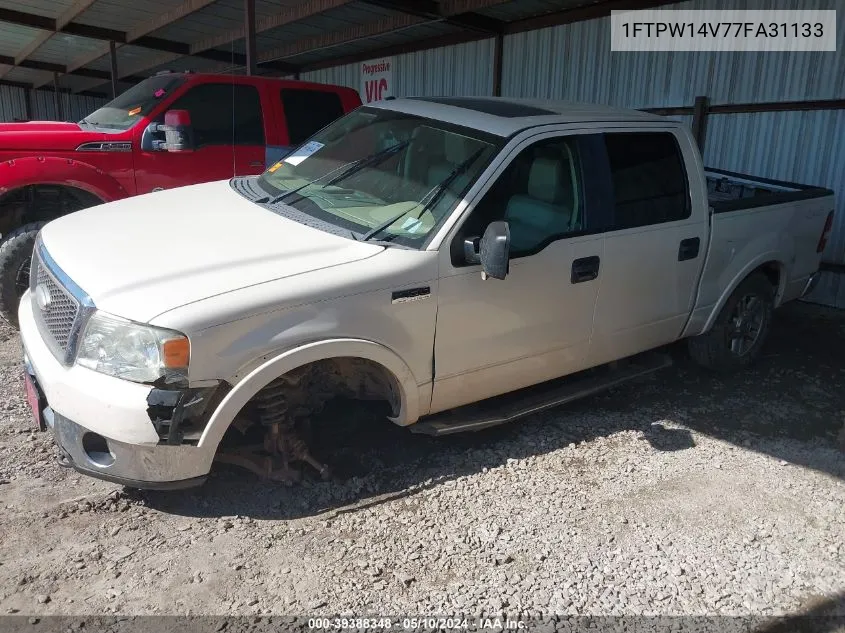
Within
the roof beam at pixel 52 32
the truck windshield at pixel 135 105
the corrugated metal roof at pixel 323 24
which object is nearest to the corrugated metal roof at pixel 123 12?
the roof beam at pixel 52 32

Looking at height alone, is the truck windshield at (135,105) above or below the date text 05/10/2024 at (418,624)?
above

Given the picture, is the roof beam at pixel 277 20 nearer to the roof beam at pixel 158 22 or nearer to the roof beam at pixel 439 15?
the roof beam at pixel 439 15

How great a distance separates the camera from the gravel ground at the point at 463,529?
269cm

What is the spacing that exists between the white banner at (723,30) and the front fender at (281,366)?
21.5 feet

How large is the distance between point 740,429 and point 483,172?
2.52m

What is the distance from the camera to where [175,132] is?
5.52m

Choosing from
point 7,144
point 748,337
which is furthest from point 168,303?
point 748,337

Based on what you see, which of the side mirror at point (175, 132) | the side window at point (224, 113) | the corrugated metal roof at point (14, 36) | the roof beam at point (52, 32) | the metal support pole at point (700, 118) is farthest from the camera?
the corrugated metal roof at point (14, 36)

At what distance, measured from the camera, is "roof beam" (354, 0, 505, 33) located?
28.9 feet

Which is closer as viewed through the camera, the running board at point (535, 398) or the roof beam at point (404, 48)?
the running board at point (535, 398)

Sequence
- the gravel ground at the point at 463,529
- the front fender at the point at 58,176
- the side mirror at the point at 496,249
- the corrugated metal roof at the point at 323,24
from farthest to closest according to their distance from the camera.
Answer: the corrugated metal roof at the point at 323,24
the front fender at the point at 58,176
the side mirror at the point at 496,249
the gravel ground at the point at 463,529

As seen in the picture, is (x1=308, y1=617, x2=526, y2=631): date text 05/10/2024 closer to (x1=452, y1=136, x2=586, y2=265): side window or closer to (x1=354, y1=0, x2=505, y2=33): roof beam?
(x1=452, y1=136, x2=586, y2=265): side window

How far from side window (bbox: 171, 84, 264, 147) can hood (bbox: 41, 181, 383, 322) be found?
2.41m

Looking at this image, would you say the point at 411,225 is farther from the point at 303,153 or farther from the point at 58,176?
the point at 58,176
